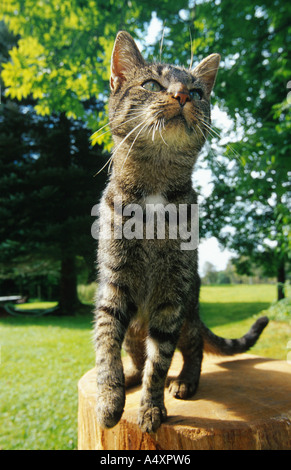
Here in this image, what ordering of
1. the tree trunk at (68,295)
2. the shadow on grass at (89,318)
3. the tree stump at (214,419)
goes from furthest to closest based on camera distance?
the tree trunk at (68,295)
the shadow on grass at (89,318)
the tree stump at (214,419)

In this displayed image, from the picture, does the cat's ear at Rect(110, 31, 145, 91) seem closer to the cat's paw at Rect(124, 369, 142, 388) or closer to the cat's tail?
the cat's paw at Rect(124, 369, 142, 388)

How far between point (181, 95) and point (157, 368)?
1.29 meters

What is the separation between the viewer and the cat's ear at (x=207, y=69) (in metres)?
1.83

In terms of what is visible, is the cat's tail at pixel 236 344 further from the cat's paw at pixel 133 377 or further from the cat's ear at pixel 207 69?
the cat's ear at pixel 207 69

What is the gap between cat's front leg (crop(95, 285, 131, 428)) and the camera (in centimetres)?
141

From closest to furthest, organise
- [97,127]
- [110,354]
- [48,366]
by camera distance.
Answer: [110,354], [97,127], [48,366]

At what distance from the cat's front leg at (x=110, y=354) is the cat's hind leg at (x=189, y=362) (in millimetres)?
446

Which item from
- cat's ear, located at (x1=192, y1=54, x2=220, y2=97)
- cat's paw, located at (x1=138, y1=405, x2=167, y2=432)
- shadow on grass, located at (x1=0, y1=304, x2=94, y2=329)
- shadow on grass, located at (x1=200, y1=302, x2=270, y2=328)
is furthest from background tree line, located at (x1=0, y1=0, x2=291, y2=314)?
shadow on grass, located at (x1=0, y1=304, x2=94, y2=329)

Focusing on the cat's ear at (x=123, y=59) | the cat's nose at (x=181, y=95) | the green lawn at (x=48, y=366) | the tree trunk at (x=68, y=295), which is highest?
the cat's ear at (x=123, y=59)

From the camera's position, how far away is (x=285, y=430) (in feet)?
4.74

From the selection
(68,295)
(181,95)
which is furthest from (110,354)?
(68,295)

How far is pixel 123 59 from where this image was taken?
1.71m

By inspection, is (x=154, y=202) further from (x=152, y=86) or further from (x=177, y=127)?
(x=152, y=86)

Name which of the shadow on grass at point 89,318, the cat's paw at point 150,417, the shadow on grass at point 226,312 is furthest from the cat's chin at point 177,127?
the shadow on grass at point 89,318
